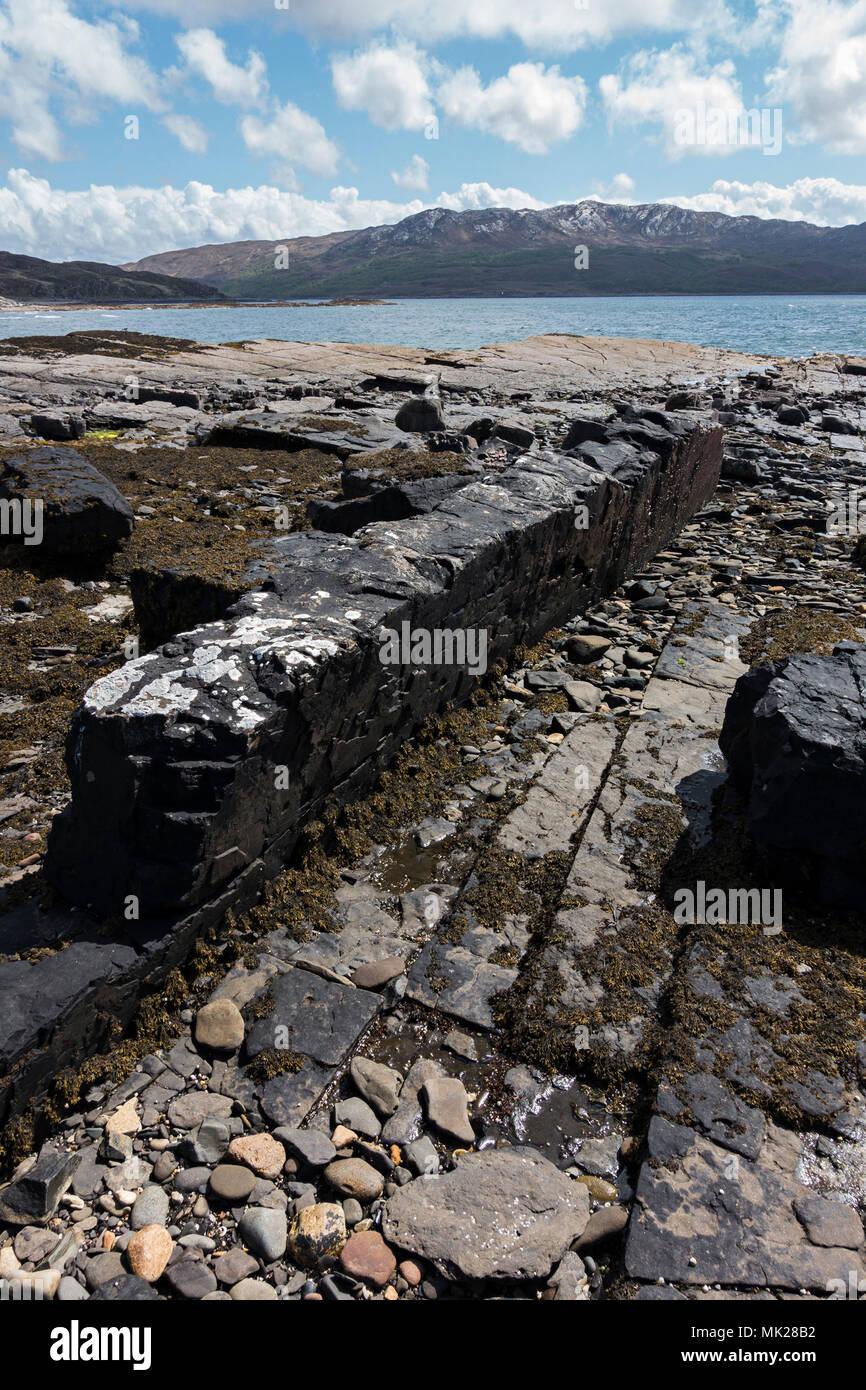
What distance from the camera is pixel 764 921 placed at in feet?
10.3

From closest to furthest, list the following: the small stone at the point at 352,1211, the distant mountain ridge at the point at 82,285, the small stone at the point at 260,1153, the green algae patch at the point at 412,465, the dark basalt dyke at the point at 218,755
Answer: the small stone at the point at 352,1211 < the small stone at the point at 260,1153 < the dark basalt dyke at the point at 218,755 < the green algae patch at the point at 412,465 < the distant mountain ridge at the point at 82,285

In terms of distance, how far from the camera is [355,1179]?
2.18 metres

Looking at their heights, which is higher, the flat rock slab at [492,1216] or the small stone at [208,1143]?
the small stone at [208,1143]

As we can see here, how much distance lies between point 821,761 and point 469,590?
7.57 ft

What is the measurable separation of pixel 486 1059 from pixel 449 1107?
25cm

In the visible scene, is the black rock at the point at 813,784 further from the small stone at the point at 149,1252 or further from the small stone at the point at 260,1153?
the small stone at the point at 149,1252

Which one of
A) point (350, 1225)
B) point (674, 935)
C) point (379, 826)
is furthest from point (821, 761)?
point (350, 1225)

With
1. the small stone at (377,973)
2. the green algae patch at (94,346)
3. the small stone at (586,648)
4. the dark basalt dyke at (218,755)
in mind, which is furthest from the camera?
the green algae patch at (94,346)

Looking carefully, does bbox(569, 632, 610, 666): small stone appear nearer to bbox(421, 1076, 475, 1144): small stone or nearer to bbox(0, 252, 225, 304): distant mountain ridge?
bbox(421, 1076, 475, 1144): small stone

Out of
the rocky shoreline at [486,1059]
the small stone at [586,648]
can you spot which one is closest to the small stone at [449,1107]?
the rocky shoreline at [486,1059]

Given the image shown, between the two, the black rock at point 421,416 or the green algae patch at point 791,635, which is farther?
the black rock at point 421,416

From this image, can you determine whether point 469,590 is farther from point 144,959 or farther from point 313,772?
point 144,959

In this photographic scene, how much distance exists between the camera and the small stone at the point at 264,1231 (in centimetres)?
199

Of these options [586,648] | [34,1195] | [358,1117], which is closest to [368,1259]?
[358,1117]
